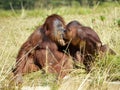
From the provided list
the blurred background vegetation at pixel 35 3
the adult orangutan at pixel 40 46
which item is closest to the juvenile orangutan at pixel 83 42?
the adult orangutan at pixel 40 46

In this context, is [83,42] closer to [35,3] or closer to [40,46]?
[40,46]

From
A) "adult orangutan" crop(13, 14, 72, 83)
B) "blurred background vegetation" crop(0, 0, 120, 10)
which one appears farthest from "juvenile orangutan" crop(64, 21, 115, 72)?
"blurred background vegetation" crop(0, 0, 120, 10)

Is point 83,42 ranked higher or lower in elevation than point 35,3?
higher

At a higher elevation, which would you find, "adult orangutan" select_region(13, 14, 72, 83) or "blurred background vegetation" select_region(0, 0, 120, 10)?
"adult orangutan" select_region(13, 14, 72, 83)

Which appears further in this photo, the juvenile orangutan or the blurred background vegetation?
the blurred background vegetation

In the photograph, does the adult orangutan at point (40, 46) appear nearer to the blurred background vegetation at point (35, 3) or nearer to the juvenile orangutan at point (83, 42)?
the juvenile orangutan at point (83, 42)

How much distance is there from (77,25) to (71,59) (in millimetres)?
367

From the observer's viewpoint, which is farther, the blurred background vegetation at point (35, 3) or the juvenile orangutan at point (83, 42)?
the blurred background vegetation at point (35, 3)

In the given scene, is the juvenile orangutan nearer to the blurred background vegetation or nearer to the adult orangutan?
the adult orangutan

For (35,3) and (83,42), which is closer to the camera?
(83,42)

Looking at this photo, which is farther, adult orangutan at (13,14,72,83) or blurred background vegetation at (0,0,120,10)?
blurred background vegetation at (0,0,120,10)

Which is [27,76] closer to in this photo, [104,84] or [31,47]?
[31,47]

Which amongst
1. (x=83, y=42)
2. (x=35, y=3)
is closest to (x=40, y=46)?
(x=83, y=42)

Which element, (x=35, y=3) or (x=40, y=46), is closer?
(x=40, y=46)
